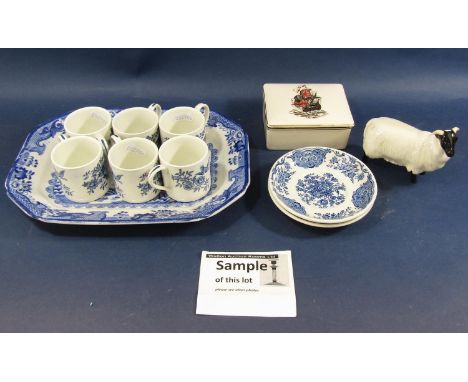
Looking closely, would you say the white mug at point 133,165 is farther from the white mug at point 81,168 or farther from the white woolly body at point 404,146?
the white woolly body at point 404,146

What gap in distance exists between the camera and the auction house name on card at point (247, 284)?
90 cm

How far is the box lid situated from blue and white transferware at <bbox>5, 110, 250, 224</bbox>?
0.13 m

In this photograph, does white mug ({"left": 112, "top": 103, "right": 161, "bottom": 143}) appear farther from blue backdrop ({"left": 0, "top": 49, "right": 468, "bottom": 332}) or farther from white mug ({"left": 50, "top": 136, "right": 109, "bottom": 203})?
blue backdrop ({"left": 0, "top": 49, "right": 468, "bottom": 332})

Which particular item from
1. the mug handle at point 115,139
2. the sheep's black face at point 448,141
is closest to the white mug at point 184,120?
the mug handle at point 115,139

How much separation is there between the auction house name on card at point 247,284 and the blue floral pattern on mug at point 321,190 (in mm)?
171

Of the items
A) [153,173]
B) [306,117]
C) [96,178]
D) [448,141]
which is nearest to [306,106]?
[306,117]

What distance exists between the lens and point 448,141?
1021 millimetres

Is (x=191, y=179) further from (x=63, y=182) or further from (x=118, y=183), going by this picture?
(x=63, y=182)

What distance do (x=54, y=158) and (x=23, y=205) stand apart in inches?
5.1

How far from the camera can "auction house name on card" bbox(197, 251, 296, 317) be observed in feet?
2.97

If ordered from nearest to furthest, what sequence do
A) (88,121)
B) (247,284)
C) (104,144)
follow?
(247,284) → (104,144) → (88,121)

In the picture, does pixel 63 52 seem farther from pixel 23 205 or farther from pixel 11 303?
pixel 11 303

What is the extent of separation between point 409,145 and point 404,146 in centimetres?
1

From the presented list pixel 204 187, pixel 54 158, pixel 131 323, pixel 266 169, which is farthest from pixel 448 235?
pixel 54 158
